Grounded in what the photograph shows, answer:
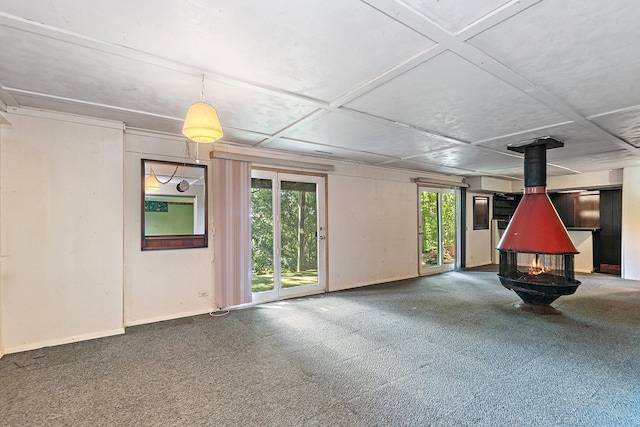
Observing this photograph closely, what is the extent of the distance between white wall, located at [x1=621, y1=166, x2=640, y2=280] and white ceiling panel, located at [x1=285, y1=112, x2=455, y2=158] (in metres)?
5.00

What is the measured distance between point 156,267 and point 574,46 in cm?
448

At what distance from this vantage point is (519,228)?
13.6ft

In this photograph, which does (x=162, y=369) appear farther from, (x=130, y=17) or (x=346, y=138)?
(x=346, y=138)

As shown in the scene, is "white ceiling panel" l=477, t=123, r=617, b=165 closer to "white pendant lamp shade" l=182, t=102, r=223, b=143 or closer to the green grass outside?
the green grass outside

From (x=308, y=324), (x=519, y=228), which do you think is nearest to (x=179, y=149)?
(x=308, y=324)

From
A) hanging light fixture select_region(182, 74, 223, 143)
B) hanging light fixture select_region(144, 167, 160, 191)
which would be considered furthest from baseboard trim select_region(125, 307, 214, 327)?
hanging light fixture select_region(182, 74, 223, 143)

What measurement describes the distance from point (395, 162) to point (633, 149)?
3.53 meters

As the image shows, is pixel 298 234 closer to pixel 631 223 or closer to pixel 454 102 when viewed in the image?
pixel 454 102

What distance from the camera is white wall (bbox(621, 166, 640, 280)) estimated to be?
623 cm

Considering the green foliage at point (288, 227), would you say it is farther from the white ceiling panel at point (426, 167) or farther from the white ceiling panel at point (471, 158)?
the white ceiling panel at point (471, 158)

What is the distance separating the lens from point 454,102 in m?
2.76

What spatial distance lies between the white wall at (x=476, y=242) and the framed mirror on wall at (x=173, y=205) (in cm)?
649

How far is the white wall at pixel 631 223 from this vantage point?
6.23 m

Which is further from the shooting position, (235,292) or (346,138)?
(235,292)
